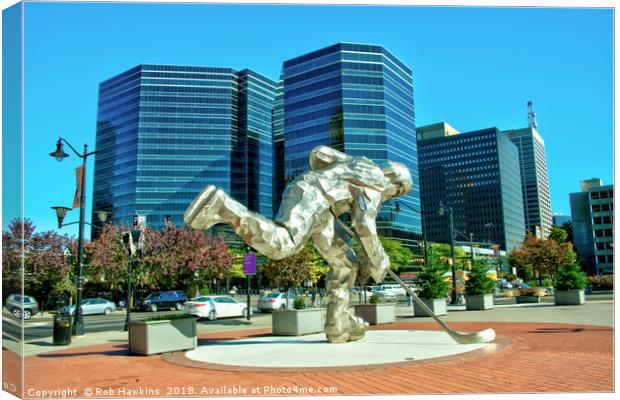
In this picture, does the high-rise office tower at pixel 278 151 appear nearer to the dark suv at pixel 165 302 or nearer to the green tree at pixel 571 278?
the dark suv at pixel 165 302

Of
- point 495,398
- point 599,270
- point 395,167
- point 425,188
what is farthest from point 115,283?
point 425,188

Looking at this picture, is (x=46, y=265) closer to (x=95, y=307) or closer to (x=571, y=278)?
(x=95, y=307)

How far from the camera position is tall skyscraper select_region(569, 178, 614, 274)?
5962cm

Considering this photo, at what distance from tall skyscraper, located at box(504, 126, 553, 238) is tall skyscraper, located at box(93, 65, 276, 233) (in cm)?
6582

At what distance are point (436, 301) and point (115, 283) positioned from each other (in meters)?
28.8

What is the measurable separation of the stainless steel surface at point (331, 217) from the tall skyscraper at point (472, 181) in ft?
361

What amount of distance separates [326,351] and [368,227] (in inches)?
109

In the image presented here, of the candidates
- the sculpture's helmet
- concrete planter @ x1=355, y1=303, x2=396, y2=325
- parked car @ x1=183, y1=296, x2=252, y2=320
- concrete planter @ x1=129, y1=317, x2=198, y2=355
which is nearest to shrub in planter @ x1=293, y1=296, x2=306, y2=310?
concrete planter @ x1=355, y1=303, x2=396, y2=325

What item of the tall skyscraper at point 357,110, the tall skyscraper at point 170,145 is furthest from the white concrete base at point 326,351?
the tall skyscraper at point 170,145

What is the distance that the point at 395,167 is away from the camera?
12.5 metres

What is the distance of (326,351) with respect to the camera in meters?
10.6

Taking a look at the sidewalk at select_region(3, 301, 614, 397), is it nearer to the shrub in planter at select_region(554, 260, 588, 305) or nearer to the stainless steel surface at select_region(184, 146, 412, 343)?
the stainless steel surface at select_region(184, 146, 412, 343)

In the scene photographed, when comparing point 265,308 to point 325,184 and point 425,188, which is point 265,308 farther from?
point 425,188

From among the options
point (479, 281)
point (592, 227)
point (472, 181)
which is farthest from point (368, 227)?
point (472, 181)
